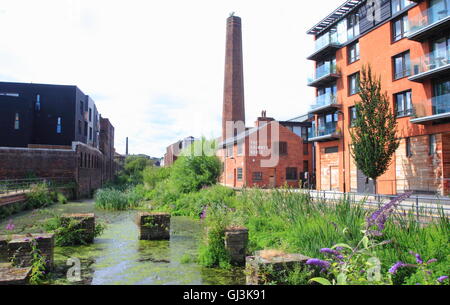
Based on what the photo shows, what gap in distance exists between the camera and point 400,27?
21.4 meters

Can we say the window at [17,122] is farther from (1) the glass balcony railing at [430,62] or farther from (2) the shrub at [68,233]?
(1) the glass balcony railing at [430,62]

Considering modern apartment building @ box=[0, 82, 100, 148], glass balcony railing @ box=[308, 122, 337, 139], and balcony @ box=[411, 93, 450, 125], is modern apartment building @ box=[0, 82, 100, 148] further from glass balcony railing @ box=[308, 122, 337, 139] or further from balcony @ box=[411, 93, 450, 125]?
balcony @ box=[411, 93, 450, 125]

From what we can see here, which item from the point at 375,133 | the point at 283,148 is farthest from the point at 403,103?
the point at 283,148

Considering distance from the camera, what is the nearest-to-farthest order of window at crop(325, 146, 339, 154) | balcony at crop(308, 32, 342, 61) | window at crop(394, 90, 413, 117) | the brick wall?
window at crop(394, 90, 413, 117) < window at crop(325, 146, 339, 154) < balcony at crop(308, 32, 342, 61) < the brick wall

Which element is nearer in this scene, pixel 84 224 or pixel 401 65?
pixel 84 224

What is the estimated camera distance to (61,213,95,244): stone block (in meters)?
8.93

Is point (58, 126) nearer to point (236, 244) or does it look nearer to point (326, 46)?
point (326, 46)

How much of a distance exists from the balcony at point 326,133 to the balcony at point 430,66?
7843 millimetres

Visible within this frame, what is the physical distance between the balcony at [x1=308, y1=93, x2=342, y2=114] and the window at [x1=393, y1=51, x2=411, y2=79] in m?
5.64

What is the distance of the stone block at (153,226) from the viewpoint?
9.81m


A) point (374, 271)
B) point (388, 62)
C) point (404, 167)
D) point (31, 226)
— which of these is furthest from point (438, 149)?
point (31, 226)

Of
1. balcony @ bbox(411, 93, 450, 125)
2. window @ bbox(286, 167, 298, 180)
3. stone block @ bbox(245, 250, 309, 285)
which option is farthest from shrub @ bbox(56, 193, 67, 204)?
balcony @ bbox(411, 93, 450, 125)

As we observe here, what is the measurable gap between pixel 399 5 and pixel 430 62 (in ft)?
18.1

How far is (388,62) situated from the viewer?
22078mm
